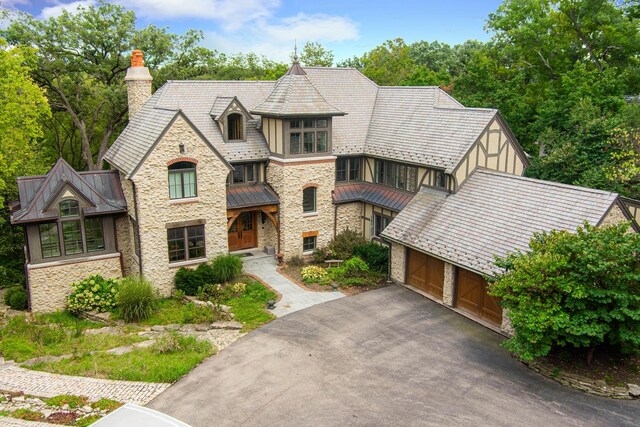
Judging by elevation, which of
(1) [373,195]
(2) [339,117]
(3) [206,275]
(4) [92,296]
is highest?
(2) [339,117]

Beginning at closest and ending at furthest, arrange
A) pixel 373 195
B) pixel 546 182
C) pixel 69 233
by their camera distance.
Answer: pixel 546 182
pixel 69 233
pixel 373 195

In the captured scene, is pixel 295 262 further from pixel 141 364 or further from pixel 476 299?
pixel 141 364

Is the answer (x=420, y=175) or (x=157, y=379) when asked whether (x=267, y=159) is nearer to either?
(x=420, y=175)

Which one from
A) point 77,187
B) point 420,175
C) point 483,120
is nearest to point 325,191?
point 420,175

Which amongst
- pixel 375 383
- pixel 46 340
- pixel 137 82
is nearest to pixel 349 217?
pixel 137 82

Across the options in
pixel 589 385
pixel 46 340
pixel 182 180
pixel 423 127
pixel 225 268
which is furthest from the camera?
pixel 423 127

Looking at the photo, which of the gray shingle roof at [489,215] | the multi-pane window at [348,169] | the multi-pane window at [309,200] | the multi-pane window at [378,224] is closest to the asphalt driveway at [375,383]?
the gray shingle roof at [489,215]
